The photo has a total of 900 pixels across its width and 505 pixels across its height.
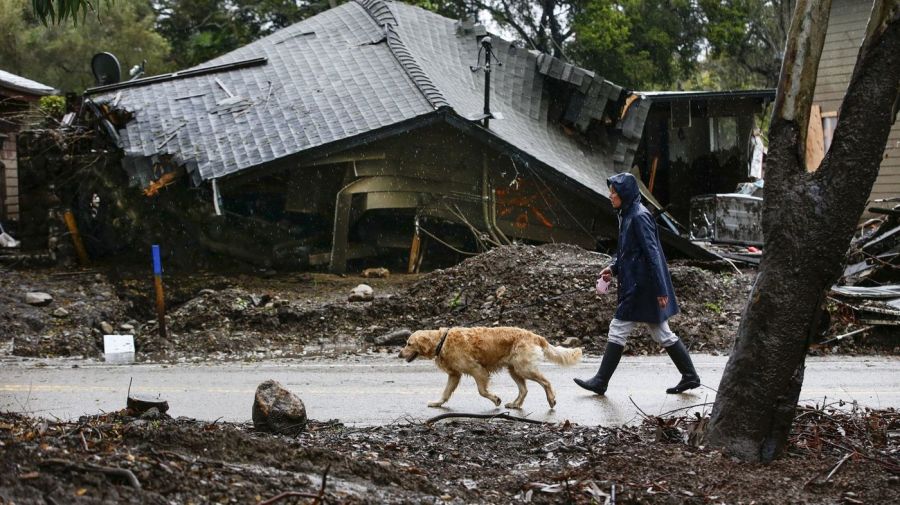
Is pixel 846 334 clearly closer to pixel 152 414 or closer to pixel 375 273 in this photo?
pixel 375 273

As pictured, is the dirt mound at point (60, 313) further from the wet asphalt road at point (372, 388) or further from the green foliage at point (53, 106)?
the green foliage at point (53, 106)

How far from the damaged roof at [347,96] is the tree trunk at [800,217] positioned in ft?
36.2

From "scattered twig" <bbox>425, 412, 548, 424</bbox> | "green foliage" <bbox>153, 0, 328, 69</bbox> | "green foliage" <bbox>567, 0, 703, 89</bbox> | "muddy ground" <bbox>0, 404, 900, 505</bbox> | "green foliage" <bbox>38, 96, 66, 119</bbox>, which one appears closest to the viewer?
"muddy ground" <bbox>0, 404, 900, 505</bbox>

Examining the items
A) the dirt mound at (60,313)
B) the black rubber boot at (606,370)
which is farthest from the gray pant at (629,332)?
the dirt mound at (60,313)

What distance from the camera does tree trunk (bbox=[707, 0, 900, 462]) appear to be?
6.12 meters

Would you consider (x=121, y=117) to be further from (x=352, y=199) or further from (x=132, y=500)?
(x=132, y=500)

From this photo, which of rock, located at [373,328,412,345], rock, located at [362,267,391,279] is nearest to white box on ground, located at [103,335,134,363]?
rock, located at [373,328,412,345]

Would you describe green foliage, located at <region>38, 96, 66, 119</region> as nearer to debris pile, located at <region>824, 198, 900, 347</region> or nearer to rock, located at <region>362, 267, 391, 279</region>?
rock, located at <region>362, 267, 391, 279</region>

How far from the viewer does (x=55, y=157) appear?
763 inches

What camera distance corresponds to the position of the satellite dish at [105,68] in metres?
20.2

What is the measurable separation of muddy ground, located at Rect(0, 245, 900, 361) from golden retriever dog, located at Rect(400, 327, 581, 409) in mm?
3813

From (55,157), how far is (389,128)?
7.31 metres

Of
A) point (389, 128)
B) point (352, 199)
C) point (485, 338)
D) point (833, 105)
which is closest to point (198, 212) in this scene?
point (352, 199)

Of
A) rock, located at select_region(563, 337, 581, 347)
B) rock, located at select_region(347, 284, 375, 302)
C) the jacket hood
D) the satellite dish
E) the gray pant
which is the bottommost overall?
rock, located at select_region(563, 337, 581, 347)
